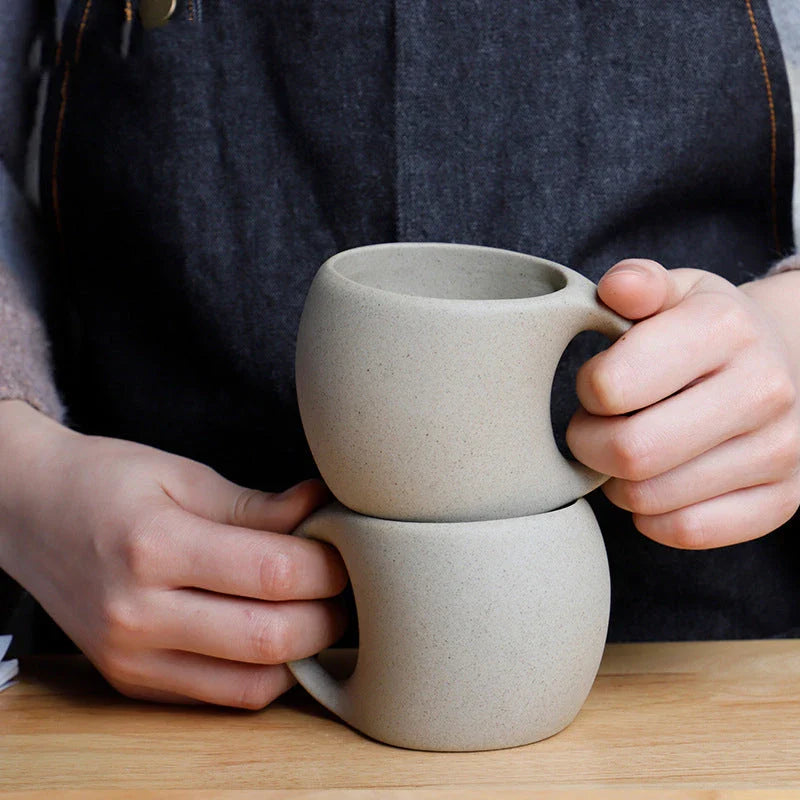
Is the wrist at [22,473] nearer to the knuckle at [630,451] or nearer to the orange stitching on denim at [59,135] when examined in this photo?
the orange stitching on denim at [59,135]

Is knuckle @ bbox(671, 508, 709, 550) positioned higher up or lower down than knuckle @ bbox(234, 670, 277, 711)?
higher up

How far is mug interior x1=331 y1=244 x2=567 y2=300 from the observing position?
62 centimetres

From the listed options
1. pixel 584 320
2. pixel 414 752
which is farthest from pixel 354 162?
pixel 414 752

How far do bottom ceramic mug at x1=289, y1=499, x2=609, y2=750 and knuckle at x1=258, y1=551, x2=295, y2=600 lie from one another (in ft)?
0.10

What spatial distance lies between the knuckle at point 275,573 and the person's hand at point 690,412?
0.57 feet

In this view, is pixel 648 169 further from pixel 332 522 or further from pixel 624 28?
pixel 332 522

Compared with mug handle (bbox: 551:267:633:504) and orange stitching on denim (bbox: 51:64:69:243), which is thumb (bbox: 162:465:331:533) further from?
orange stitching on denim (bbox: 51:64:69:243)

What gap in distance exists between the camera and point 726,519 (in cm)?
62

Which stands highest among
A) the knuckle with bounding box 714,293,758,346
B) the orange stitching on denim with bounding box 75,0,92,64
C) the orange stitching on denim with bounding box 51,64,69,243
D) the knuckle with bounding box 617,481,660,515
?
the orange stitching on denim with bounding box 75,0,92,64

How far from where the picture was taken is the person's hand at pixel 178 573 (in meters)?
0.61

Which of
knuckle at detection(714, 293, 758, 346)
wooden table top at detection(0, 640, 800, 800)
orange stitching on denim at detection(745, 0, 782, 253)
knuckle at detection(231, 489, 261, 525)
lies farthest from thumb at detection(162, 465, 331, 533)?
orange stitching on denim at detection(745, 0, 782, 253)

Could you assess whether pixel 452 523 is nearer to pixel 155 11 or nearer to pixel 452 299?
pixel 452 299

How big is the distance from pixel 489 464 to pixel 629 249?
A: 0.35m

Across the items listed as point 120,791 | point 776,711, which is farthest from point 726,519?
point 120,791
